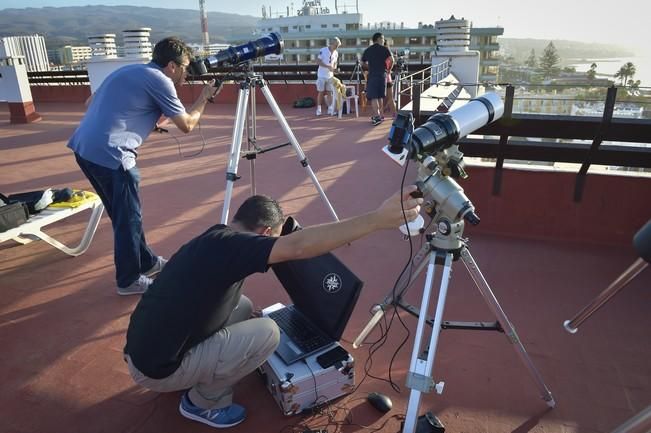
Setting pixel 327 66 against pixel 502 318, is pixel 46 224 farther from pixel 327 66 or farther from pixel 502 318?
pixel 327 66

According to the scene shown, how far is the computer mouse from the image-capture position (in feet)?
7.43

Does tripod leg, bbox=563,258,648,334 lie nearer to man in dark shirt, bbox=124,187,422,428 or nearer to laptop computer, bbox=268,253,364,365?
man in dark shirt, bbox=124,187,422,428

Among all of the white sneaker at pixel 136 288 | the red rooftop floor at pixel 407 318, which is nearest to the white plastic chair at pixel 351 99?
the red rooftop floor at pixel 407 318

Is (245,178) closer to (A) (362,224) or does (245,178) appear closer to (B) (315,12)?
(A) (362,224)

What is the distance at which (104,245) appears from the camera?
4.23 m

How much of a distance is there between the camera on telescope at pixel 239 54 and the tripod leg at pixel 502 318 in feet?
6.77

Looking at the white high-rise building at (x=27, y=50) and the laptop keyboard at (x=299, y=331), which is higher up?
the white high-rise building at (x=27, y=50)

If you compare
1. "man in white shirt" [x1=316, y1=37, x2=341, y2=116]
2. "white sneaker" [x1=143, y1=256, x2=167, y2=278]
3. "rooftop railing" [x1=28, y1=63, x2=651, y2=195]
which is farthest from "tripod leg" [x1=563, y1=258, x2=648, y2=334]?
"man in white shirt" [x1=316, y1=37, x2=341, y2=116]

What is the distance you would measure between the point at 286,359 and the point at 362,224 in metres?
1.04

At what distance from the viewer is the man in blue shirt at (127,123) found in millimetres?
2910

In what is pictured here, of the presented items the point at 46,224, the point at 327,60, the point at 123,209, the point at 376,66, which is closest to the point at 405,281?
the point at 123,209

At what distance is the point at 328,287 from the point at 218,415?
780 mm

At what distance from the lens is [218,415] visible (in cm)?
221

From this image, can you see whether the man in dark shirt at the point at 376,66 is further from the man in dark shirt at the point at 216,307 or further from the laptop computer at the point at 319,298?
the man in dark shirt at the point at 216,307
